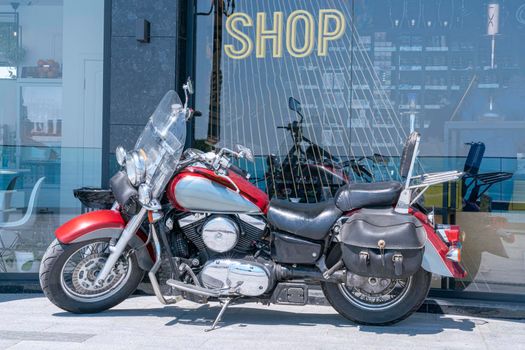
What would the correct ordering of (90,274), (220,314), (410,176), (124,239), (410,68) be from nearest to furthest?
1. (410,176)
2. (220,314)
3. (124,239)
4. (90,274)
5. (410,68)

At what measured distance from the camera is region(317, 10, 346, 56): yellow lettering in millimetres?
7004

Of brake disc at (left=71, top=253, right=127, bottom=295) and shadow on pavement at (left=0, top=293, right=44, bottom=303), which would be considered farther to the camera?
shadow on pavement at (left=0, top=293, right=44, bottom=303)

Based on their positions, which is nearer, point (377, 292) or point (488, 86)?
point (377, 292)

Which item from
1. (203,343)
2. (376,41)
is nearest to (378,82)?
(376,41)

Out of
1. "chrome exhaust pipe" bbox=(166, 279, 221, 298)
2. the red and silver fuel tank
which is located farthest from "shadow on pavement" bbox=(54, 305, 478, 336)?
the red and silver fuel tank

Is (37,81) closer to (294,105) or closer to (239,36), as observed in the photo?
(239,36)

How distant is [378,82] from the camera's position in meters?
6.88

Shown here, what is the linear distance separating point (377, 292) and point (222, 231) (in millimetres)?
1184

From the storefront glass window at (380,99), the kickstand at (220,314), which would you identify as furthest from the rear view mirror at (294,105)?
the kickstand at (220,314)

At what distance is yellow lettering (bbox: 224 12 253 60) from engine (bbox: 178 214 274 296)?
2.06 m

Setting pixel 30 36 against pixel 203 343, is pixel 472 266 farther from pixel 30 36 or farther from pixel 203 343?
pixel 30 36

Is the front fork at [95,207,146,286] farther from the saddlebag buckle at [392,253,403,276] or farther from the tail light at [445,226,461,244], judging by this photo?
the tail light at [445,226,461,244]

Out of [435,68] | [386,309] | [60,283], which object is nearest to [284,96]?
[435,68]

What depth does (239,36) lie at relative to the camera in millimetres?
7203
